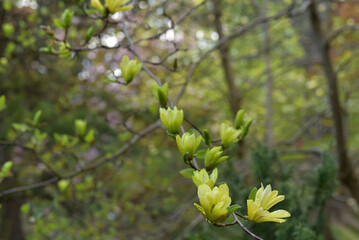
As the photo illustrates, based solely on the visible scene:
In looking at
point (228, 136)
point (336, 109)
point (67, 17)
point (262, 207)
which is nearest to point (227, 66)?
point (336, 109)

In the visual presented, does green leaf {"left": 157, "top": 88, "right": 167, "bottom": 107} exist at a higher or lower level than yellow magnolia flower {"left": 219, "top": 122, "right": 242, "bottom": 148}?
higher

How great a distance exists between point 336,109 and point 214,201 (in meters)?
1.71

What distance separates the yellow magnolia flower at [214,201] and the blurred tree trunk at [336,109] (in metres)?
1.67

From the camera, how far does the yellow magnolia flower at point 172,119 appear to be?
0.68 metres

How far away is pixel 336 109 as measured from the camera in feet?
6.47

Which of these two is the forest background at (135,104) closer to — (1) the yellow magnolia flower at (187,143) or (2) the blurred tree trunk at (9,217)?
(2) the blurred tree trunk at (9,217)

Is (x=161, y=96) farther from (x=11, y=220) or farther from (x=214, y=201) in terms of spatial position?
(x=11, y=220)

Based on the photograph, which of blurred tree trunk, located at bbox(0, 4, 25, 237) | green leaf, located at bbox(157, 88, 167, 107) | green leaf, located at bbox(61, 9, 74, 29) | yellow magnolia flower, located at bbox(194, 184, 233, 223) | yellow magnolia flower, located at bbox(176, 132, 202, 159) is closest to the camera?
yellow magnolia flower, located at bbox(194, 184, 233, 223)

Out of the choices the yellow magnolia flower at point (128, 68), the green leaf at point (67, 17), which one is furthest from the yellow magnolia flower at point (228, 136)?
the green leaf at point (67, 17)

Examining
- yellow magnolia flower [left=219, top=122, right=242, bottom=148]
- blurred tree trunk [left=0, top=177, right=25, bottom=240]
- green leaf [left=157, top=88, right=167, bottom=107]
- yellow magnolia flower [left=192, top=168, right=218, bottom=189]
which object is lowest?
yellow magnolia flower [left=192, top=168, right=218, bottom=189]

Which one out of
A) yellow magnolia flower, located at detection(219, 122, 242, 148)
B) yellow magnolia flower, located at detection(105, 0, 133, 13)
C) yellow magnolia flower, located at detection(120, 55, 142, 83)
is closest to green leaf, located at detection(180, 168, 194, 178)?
yellow magnolia flower, located at detection(219, 122, 242, 148)

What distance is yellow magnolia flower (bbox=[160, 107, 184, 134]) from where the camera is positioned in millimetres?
680

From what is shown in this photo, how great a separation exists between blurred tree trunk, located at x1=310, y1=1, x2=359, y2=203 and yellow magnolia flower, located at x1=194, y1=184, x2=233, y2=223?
1.67 m

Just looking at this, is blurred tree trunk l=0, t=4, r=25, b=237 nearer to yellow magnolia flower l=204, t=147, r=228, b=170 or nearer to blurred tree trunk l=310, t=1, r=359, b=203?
blurred tree trunk l=310, t=1, r=359, b=203
